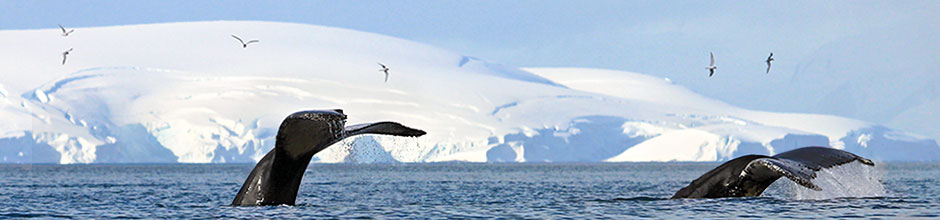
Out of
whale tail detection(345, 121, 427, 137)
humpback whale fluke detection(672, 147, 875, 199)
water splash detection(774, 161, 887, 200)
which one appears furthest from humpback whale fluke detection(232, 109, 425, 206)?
water splash detection(774, 161, 887, 200)

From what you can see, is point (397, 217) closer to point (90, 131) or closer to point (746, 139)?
point (90, 131)

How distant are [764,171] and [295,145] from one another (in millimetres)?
6859

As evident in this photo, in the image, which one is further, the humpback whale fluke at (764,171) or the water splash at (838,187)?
the water splash at (838,187)

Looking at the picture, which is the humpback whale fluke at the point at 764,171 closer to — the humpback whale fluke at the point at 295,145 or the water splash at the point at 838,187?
the water splash at the point at 838,187

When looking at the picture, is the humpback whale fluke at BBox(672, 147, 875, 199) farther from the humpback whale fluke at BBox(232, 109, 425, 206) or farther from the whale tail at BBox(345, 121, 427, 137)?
the humpback whale fluke at BBox(232, 109, 425, 206)

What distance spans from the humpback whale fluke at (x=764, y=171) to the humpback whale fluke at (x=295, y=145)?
16.4 ft

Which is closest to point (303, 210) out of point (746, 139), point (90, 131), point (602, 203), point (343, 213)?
point (343, 213)

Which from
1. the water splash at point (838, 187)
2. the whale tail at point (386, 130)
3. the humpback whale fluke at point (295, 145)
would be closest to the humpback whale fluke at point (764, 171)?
the water splash at point (838, 187)

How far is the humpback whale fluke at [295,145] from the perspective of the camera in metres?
15.5

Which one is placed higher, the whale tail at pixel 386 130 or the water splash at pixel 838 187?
the whale tail at pixel 386 130

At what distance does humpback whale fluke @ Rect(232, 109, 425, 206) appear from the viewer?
610 inches

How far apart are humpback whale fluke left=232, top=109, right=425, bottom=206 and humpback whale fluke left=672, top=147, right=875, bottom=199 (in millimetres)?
5002

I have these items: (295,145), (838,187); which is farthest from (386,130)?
(838,187)

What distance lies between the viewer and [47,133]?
15612 centimetres
